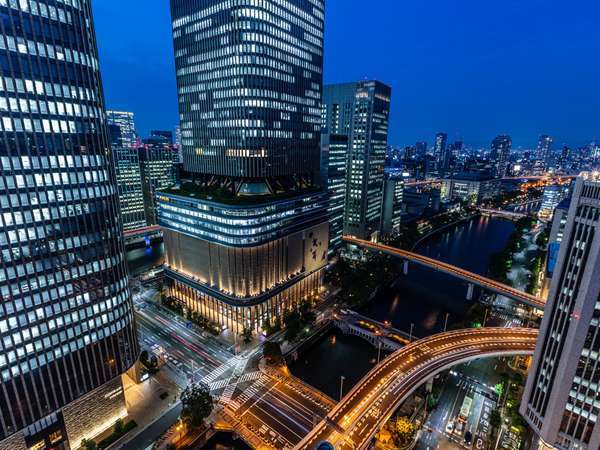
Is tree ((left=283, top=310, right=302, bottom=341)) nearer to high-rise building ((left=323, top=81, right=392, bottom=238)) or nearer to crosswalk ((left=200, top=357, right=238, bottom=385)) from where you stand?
crosswalk ((left=200, top=357, right=238, bottom=385))

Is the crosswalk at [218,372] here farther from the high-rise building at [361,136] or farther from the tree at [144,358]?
the high-rise building at [361,136]

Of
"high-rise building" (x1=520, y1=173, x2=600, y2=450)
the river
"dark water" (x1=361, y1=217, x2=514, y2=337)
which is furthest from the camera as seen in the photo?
"dark water" (x1=361, y1=217, x2=514, y2=337)

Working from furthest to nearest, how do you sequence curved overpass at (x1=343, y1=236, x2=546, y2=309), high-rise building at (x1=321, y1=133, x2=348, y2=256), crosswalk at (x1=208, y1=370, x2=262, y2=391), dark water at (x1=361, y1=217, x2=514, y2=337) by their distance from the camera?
high-rise building at (x1=321, y1=133, x2=348, y2=256), dark water at (x1=361, y1=217, x2=514, y2=337), curved overpass at (x1=343, y1=236, x2=546, y2=309), crosswalk at (x1=208, y1=370, x2=262, y2=391)

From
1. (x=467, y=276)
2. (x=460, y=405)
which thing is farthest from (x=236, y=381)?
(x=467, y=276)

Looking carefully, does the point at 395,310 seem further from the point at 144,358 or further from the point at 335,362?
the point at 144,358

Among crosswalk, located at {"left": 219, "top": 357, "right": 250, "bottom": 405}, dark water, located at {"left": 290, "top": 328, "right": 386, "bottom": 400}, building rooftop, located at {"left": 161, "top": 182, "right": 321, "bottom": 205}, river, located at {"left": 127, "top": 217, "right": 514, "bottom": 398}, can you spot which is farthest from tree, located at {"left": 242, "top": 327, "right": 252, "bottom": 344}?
building rooftop, located at {"left": 161, "top": 182, "right": 321, "bottom": 205}

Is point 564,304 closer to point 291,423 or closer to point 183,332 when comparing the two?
point 291,423
